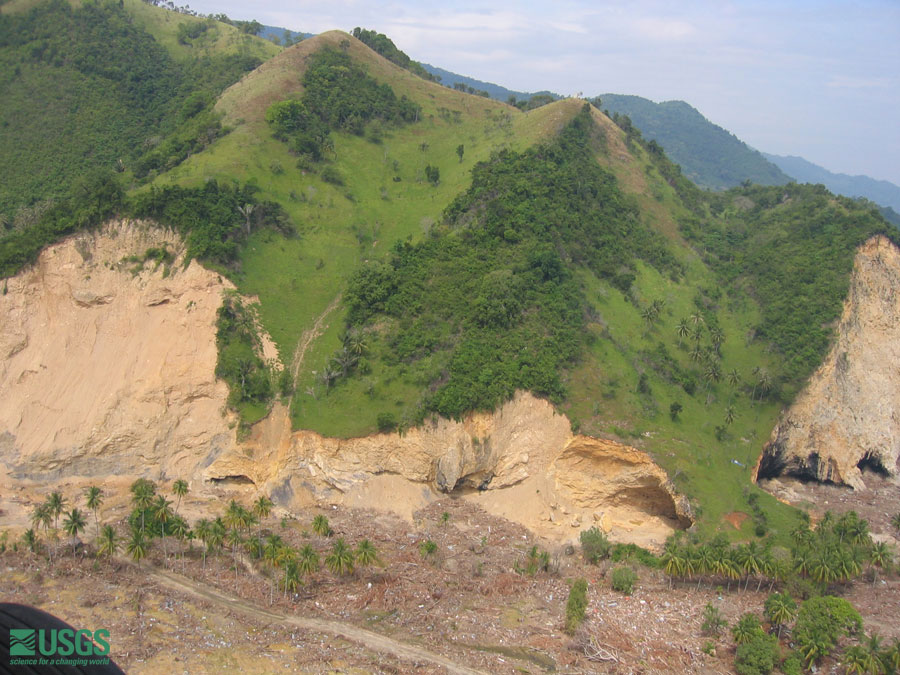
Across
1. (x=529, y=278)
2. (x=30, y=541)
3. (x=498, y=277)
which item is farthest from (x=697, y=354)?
(x=30, y=541)

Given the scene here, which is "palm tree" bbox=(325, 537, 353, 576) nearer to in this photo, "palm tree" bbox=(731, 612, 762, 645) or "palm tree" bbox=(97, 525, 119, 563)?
"palm tree" bbox=(97, 525, 119, 563)

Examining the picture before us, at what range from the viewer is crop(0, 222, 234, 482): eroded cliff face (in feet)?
167

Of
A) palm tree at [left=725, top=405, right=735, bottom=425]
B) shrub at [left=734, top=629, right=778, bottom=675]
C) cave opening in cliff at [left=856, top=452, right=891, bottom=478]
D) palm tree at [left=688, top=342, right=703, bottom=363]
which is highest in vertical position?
palm tree at [left=688, top=342, right=703, bottom=363]

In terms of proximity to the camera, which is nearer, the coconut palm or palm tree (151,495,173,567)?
palm tree (151,495,173,567)

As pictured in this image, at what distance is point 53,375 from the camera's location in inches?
2104

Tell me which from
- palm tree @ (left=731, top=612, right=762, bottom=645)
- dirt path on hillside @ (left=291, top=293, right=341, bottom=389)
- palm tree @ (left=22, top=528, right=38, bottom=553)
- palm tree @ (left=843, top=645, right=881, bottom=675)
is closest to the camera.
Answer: palm tree @ (left=843, top=645, right=881, bottom=675)

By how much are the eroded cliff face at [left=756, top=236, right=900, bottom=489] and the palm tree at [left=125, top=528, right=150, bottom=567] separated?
5032cm

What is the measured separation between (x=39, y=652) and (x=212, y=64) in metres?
108

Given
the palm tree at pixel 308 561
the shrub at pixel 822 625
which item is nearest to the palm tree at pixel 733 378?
the shrub at pixel 822 625

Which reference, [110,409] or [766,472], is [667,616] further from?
[110,409]

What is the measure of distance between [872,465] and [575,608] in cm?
4282

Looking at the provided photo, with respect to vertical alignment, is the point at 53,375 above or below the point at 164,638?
above

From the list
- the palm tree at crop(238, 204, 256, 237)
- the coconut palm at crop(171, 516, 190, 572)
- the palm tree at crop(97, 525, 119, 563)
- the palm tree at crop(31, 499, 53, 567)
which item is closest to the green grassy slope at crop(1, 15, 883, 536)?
the palm tree at crop(238, 204, 256, 237)

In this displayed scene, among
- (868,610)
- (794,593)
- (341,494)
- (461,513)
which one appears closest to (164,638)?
(341,494)
